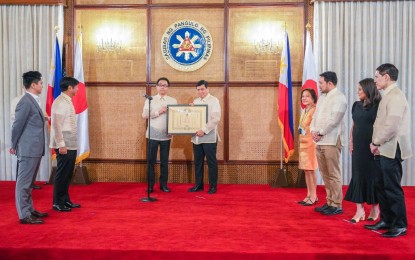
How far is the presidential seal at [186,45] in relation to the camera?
6961 mm

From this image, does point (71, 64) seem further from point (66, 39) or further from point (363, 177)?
point (363, 177)

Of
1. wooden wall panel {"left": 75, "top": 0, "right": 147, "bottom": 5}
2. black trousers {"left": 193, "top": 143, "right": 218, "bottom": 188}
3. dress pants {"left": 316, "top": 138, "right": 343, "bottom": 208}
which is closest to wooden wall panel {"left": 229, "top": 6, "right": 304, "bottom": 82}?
black trousers {"left": 193, "top": 143, "right": 218, "bottom": 188}

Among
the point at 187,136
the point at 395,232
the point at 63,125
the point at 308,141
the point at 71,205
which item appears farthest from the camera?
the point at 187,136

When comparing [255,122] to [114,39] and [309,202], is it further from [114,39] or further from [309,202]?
[114,39]

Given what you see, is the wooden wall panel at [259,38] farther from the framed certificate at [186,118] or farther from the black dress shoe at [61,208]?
the black dress shoe at [61,208]

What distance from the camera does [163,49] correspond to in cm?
699

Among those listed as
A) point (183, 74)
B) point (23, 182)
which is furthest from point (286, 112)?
point (23, 182)

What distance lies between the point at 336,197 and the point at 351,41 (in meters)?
2.94

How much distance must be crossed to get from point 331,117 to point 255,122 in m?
2.42

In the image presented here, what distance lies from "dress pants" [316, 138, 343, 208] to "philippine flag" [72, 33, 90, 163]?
3.45 m

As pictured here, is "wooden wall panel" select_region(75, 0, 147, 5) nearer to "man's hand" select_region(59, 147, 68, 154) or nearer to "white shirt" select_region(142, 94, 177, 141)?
"white shirt" select_region(142, 94, 177, 141)

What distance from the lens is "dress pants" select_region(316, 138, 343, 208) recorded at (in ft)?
15.3

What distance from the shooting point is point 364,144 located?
414cm

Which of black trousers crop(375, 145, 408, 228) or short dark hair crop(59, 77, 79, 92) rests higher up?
short dark hair crop(59, 77, 79, 92)
